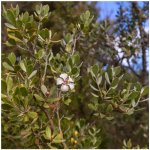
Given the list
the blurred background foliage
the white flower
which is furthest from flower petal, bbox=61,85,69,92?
the blurred background foliage

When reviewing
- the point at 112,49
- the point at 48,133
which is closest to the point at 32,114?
the point at 48,133

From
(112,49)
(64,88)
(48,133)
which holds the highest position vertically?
(112,49)

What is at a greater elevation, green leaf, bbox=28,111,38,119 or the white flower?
the white flower

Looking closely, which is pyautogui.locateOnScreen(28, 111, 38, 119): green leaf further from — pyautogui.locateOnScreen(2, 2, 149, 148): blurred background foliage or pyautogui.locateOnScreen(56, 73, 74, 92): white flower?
pyautogui.locateOnScreen(2, 2, 149, 148): blurred background foliage

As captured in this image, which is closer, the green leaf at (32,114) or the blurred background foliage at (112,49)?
the green leaf at (32,114)

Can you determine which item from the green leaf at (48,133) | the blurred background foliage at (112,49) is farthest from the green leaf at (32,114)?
the blurred background foliage at (112,49)

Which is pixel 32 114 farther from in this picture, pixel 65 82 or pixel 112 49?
pixel 112 49

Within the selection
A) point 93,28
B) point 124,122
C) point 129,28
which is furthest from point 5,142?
point 124,122

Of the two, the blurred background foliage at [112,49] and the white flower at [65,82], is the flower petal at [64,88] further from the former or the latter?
the blurred background foliage at [112,49]
